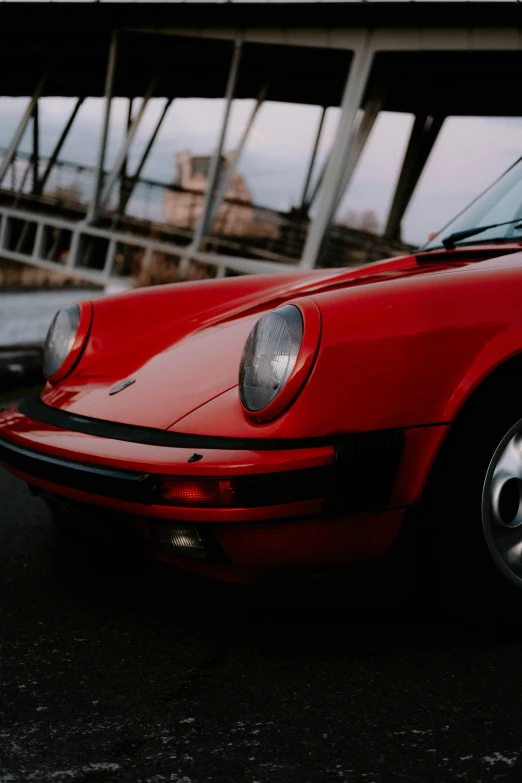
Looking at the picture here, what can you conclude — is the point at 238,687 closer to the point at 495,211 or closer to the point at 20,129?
the point at 495,211

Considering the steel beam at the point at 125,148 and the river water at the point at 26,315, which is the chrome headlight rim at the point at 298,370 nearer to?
the river water at the point at 26,315

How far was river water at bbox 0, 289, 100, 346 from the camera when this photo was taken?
9.05 metres

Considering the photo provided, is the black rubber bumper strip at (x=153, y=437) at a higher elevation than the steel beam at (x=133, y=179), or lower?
lower

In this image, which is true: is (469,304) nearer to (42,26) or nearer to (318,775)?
(318,775)

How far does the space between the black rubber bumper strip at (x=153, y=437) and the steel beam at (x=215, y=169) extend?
10857 millimetres

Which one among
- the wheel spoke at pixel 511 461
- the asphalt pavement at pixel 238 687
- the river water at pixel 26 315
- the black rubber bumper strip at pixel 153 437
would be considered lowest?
the asphalt pavement at pixel 238 687

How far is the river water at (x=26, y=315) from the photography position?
9047 millimetres

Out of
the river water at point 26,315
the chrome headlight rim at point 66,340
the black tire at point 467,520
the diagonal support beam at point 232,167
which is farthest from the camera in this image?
the diagonal support beam at point 232,167

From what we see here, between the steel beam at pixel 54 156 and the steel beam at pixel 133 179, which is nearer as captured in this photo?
Result: the steel beam at pixel 133 179

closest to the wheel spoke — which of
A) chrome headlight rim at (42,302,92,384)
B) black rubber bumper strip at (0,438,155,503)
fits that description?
black rubber bumper strip at (0,438,155,503)

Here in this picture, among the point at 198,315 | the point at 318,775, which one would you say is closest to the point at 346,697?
the point at 318,775

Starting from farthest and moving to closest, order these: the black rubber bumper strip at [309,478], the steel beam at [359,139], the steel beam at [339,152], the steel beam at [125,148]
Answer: the steel beam at [125,148] < the steel beam at [359,139] < the steel beam at [339,152] < the black rubber bumper strip at [309,478]

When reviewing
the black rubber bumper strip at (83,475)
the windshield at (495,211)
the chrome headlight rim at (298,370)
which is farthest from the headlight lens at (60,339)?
the windshield at (495,211)

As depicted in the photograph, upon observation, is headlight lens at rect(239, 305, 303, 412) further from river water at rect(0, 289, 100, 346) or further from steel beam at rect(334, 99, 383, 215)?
steel beam at rect(334, 99, 383, 215)
